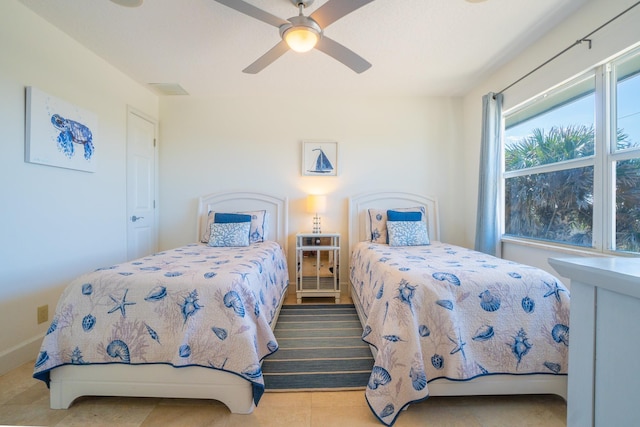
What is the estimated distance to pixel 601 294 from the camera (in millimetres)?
440

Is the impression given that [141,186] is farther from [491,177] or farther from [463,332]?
[491,177]

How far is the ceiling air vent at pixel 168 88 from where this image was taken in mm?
3027

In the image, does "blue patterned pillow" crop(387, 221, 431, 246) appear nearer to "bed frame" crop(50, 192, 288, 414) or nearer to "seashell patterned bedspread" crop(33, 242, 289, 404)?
"seashell patterned bedspread" crop(33, 242, 289, 404)

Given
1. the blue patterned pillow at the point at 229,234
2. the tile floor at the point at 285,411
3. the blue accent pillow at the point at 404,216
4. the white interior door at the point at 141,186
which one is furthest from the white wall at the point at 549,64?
the white interior door at the point at 141,186

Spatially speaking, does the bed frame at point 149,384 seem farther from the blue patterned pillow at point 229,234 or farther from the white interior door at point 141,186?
the white interior door at point 141,186

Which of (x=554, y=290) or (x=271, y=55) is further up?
(x=271, y=55)

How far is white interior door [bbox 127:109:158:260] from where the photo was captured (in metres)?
2.90

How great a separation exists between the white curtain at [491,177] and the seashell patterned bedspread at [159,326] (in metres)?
2.32

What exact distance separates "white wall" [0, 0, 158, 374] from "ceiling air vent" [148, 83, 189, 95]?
16.9 inches

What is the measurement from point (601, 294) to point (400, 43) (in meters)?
2.36

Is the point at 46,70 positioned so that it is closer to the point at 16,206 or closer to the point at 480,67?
the point at 16,206

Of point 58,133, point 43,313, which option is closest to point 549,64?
point 58,133

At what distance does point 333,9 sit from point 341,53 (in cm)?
36

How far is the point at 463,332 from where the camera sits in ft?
4.61
